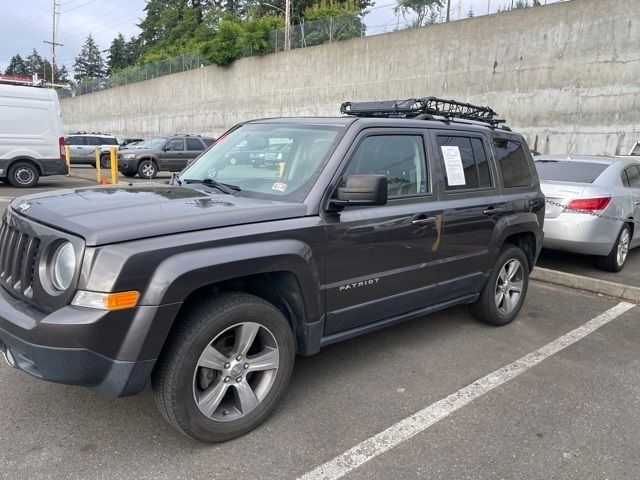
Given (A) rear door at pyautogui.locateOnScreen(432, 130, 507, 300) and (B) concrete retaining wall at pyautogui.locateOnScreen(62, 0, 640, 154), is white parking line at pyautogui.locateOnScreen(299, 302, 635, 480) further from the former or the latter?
(B) concrete retaining wall at pyautogui.locateOnScreen(62, 0, 640, 154)

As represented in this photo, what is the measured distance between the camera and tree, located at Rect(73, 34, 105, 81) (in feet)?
380

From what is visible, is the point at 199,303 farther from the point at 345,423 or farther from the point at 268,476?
the point at 345,423

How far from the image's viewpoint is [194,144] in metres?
20.0

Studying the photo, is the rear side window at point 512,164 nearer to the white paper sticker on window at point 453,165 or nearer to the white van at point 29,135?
the white paper sticker on window at point 453,165

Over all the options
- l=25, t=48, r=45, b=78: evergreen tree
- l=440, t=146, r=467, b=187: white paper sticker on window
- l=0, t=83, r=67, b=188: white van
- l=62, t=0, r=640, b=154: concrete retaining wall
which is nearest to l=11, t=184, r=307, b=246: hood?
l=440, t=146, r=467, b=187: white paper sticker on window

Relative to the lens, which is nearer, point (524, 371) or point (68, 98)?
point (524, 371)

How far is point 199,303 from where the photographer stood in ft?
9.25

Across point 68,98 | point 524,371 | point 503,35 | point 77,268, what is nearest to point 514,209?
point 524,371

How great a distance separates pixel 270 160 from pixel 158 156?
16549 millimetres

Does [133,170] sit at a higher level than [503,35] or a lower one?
lower

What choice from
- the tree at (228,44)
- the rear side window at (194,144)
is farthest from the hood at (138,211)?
the tree at (228,44)

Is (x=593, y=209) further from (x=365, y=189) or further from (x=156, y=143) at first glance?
(x=156, y=143)

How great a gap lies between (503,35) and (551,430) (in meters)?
17.8

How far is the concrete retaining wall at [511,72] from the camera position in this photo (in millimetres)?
15695
